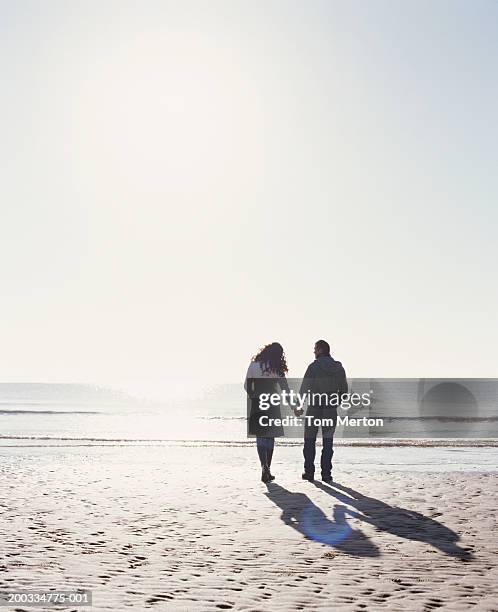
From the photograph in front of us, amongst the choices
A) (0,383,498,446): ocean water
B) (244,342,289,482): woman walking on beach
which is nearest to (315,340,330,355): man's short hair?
(244,342,289,482): woman walking on beach

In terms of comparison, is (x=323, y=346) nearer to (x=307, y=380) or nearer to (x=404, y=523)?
(x=307, y=380)

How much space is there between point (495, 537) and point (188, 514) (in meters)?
4.02

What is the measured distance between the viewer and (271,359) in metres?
13.5

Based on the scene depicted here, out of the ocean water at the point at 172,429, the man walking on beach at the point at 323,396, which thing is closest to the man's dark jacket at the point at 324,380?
the man walking on beach at the point at 323,396

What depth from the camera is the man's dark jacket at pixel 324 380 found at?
13156 mm

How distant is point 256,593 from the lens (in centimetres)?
545

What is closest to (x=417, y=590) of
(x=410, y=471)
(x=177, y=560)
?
(x=177, y=560)

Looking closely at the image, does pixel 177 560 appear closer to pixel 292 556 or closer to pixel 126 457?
pixel 292 556

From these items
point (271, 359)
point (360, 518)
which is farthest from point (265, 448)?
point (360, 518)

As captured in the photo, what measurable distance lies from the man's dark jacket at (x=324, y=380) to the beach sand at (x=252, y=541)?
1730 mm

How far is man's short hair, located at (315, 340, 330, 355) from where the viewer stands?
1341 centimetres

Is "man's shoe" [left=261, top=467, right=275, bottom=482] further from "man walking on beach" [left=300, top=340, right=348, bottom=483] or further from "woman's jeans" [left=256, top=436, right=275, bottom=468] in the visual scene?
"man walking on beach" [left=300, top=340, right=348, bottom=483]

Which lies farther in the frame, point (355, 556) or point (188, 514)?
point (188, 514)

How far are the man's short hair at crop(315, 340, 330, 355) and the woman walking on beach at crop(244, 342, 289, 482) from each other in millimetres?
743
